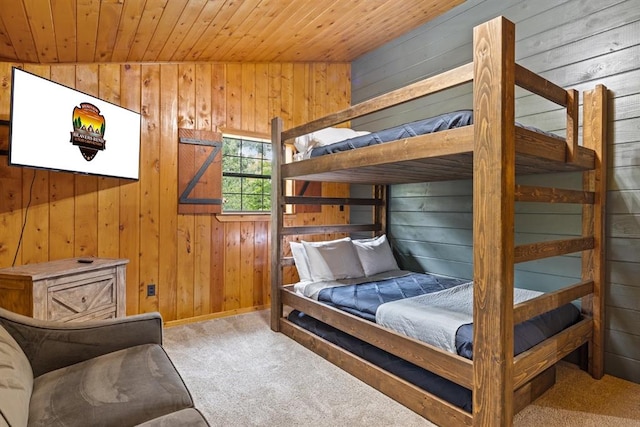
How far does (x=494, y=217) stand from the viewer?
4.83 ft

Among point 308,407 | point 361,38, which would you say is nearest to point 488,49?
point 308,407

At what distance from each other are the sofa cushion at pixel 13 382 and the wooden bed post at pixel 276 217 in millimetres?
1901

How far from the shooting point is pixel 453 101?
3242mm

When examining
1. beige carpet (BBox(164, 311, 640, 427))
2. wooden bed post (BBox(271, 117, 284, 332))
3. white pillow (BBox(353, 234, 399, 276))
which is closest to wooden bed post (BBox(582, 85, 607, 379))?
beige carpet (BBox(164, 311, 640, 427))

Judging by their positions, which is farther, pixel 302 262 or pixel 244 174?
pixel 244 174

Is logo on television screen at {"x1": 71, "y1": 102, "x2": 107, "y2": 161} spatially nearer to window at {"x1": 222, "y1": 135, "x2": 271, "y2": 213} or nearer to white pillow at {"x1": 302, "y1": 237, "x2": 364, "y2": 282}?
window at {"x1": 222, "y1": 135, "x2": 271, "y2": 213}

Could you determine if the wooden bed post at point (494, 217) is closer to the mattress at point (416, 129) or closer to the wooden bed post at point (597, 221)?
the mattress at point (416, 129)

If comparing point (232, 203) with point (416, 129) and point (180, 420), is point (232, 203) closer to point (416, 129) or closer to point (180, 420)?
point (416, 129)

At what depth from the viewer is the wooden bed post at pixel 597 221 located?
227 centimetres

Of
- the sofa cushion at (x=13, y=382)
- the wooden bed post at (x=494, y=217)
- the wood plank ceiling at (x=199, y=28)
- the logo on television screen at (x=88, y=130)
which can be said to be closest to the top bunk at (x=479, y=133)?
the wooden bed post at (x=494, y=217)

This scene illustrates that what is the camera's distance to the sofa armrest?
1.44m

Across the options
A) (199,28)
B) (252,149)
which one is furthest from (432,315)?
(252,149)

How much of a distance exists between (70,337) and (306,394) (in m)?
1.24

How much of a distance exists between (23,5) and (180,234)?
76.5 inches
